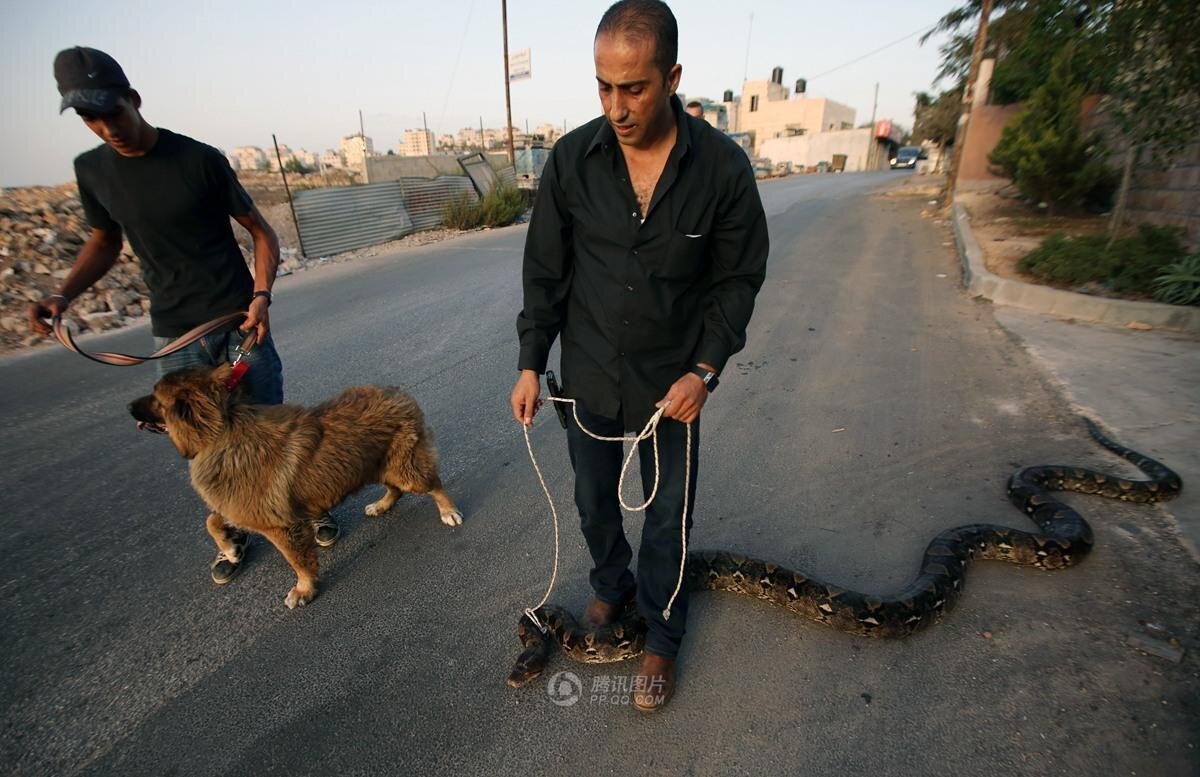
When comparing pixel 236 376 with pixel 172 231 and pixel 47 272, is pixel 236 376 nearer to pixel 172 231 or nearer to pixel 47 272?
pixel 172 231

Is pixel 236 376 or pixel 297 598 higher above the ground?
pixel 236 376

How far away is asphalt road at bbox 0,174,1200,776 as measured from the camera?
230 centimetres

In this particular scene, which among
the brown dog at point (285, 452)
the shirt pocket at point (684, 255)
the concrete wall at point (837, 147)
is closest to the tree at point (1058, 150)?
the shirt pocket at point (684, 255)

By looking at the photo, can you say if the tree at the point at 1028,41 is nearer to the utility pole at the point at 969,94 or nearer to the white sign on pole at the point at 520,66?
the utility pole at the point at 969,94

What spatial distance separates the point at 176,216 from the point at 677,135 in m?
2.70

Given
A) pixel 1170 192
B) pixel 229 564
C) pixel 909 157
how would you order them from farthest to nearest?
pixel 909 157
pixel 1170 192
pixel 229 564

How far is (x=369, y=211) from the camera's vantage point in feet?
52.1

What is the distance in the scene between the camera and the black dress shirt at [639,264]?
2.14 m

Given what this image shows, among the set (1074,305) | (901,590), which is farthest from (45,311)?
(1074,305)

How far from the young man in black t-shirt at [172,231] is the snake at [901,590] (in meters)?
2.05

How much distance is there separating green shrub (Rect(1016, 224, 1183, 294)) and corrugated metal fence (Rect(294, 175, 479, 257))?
14804 millimetres

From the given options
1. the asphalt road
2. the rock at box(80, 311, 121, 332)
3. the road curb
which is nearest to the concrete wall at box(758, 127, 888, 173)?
the road curb

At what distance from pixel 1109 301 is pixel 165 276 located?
31.9ft

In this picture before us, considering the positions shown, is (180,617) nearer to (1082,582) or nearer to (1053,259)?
(1082,582)
